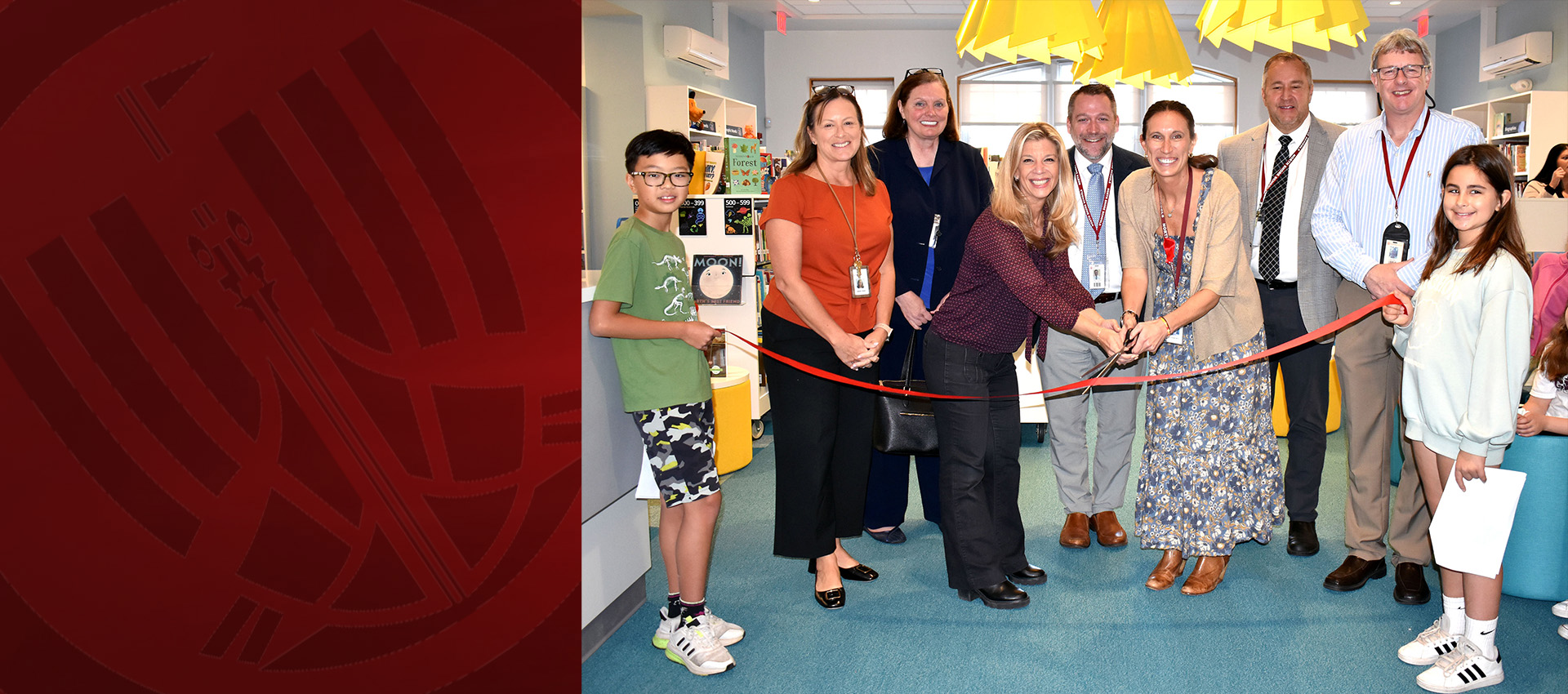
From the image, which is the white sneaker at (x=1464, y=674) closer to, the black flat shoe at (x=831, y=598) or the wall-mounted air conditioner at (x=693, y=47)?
the black flat shoe at (x=831, y=598)

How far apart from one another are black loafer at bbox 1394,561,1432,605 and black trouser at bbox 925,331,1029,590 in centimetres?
107

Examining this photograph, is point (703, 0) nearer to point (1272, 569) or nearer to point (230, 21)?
point (1272, 569)

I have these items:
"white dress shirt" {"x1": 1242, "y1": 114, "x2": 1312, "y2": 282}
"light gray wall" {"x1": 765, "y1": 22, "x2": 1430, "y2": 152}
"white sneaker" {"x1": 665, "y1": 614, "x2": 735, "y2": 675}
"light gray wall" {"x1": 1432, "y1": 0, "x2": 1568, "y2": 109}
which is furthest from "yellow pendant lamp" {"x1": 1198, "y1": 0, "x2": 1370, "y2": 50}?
"light gray wall" {"x1": 765, "y1": 22, "x2": 1430, "y2": 152}

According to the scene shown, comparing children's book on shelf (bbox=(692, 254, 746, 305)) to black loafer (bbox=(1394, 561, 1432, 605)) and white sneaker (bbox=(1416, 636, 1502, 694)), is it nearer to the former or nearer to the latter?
black loafer (bbox=(1394, 561, 1432, 605))

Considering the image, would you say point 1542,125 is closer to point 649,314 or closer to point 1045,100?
point 1045,100

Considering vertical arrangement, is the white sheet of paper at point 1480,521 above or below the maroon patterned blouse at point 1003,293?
below

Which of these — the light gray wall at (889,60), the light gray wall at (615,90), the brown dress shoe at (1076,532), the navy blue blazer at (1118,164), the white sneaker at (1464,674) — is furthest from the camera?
the light gray wall at (889,60)

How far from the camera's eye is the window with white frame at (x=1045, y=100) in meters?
11.4

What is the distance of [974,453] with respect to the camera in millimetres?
2533

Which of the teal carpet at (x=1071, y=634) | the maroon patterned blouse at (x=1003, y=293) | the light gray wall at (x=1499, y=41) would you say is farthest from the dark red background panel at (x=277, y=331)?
the light gray wall at (x=1499, y=41)

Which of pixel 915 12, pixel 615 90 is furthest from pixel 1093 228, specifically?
pixel 915 12

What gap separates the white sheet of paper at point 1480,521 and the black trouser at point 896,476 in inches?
52.5

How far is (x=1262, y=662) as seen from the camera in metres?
2.29

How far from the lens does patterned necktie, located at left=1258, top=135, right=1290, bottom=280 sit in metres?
2.90
